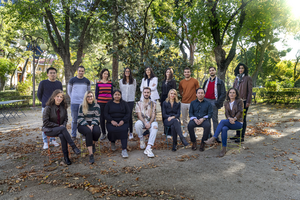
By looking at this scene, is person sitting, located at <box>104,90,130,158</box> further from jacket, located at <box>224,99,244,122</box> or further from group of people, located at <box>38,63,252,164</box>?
jacket, located at <box>224,99,244,122</box>

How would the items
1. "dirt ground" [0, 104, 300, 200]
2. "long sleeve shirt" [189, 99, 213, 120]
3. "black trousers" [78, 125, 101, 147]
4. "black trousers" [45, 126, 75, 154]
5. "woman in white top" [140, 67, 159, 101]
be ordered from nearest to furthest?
"dirt ground" [0, 104, 300, 200], "black trousers" [45, 126, 75, 154], "black trousers" [78, 125, 101, 147], "long sleeve shirt" [189, 99, 213, 120], "woman in white top" [140, 67, 159, 101]

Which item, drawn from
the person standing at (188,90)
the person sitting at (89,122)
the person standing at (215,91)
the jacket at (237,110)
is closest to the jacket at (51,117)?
the person sitting at (89,122)

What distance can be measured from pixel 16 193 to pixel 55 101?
204cm

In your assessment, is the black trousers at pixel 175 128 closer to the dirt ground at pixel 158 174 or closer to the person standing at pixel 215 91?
the dirt ground at pixel 158 174

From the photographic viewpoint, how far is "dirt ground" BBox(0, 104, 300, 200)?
10.0 feet

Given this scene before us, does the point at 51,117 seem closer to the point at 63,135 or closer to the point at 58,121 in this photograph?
the point at 58,121

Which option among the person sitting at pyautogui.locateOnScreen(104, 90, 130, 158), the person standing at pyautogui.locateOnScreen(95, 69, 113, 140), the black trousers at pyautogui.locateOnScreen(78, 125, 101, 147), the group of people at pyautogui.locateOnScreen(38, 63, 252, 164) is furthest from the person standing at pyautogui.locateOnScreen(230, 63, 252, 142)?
the black trousers at pyautogui.locateOnScreen(78, 125, 101, 147)

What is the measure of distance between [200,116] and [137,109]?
1749 millimetres

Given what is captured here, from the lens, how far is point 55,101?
4.46m

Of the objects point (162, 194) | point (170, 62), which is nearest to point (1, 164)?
point (162, 194)

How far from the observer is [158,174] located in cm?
371

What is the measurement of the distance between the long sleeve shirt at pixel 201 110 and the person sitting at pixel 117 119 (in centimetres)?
182

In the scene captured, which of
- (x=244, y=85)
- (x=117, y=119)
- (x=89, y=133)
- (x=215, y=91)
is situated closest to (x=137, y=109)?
(x=117, y=119)

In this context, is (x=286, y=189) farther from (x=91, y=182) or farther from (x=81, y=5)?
(x=81, y=5)
